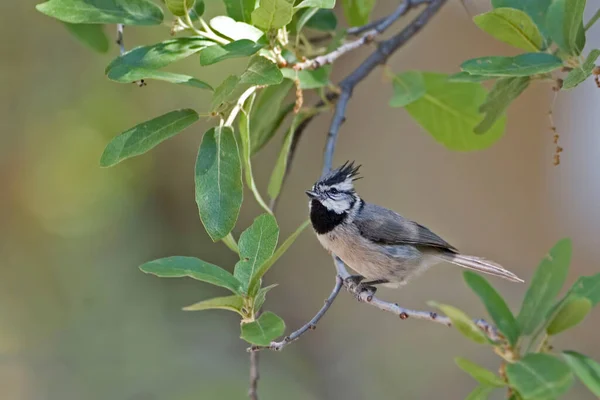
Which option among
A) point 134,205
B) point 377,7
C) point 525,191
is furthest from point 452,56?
point 134,205

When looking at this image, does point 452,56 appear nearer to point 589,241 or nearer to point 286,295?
point 589,241

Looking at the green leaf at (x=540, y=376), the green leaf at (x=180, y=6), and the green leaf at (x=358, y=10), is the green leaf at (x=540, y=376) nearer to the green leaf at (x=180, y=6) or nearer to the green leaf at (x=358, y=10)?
the green leaf at (x=180, y=6)

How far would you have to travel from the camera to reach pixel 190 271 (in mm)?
1646

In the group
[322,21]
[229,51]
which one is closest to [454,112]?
[322,21]

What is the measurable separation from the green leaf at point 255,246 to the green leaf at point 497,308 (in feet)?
1.70

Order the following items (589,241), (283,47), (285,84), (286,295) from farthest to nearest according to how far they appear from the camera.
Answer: (286,295) < (589,241) < (285,84) < (283,47)

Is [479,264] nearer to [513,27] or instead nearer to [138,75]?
[513,27]

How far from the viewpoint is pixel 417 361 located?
5.58 meters

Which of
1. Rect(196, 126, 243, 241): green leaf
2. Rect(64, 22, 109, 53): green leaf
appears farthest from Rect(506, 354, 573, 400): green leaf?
Rect(64, 22, 109, 53): green leaf

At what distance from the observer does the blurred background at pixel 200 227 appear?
5273 mm

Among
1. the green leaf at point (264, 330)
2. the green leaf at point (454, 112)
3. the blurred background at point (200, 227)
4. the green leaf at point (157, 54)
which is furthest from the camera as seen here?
the blurred background at point (200, 227)

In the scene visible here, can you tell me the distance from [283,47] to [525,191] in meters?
3.73

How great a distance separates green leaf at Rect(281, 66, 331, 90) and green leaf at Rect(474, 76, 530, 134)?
1.87ft

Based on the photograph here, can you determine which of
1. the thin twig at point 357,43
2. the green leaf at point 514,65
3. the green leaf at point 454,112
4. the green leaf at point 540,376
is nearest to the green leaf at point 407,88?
the green leaf at point 454,112
